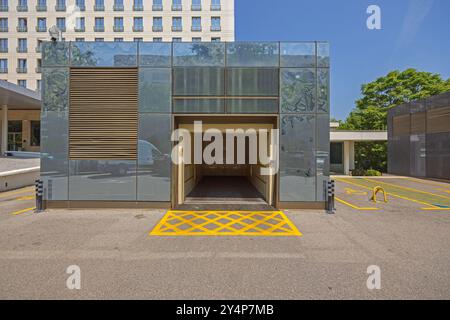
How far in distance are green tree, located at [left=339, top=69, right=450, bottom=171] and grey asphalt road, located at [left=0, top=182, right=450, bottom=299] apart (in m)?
25.5

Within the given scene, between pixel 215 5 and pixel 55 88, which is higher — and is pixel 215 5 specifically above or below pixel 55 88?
above

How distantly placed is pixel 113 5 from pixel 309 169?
40918 mm

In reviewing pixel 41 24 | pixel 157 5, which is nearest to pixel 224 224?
pixel 157 5

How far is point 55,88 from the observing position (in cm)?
916

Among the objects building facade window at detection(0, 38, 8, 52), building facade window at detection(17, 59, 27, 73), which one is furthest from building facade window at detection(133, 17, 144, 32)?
building facade window at detection(0, 38, 8, 52)

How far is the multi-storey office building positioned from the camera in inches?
1315

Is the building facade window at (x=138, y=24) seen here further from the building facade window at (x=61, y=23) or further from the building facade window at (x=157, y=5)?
the building facade window at (x=61, y=23)

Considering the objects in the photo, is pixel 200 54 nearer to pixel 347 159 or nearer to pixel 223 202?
pixel 223 202

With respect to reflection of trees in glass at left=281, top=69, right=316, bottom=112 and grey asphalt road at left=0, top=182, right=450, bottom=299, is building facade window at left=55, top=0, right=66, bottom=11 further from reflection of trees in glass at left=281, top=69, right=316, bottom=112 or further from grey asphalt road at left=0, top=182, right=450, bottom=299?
reflection of trees in glass at left=281, top=69, right=316, bottom=112

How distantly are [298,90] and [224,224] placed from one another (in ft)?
21.2
